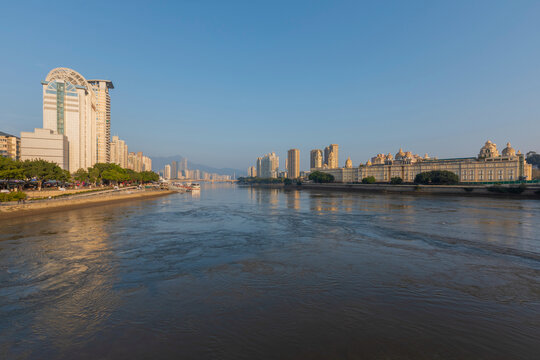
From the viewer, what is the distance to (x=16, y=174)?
49.3 meters

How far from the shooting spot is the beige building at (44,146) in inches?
3974

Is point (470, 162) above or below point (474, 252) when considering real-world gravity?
above

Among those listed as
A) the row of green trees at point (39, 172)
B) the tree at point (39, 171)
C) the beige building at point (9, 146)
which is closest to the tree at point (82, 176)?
the row of green trees at point (39, 172)

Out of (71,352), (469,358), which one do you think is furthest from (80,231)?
(469,358)

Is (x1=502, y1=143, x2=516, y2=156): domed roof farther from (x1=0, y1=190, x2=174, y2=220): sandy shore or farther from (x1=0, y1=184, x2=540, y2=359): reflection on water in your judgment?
(x1=0, y1=190, x2=174, y2=220): sandy shore

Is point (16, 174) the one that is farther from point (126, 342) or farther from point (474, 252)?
point (474, 252)

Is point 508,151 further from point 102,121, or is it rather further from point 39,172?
point 102,121

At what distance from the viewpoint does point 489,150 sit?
17538 centimetres

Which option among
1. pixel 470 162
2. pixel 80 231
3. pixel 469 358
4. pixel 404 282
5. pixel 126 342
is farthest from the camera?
pixel 470 162

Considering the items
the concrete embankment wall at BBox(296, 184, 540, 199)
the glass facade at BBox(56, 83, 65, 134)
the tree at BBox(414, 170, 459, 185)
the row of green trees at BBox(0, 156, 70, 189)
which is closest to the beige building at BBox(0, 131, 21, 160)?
the glass facade at BBox(56, 83, 65, 134)

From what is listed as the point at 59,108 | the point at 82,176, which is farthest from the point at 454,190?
the point at 59,108

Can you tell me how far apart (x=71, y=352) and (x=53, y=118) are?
14835 centimetres

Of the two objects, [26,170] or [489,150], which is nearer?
[26,170]

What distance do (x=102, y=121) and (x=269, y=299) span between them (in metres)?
188
